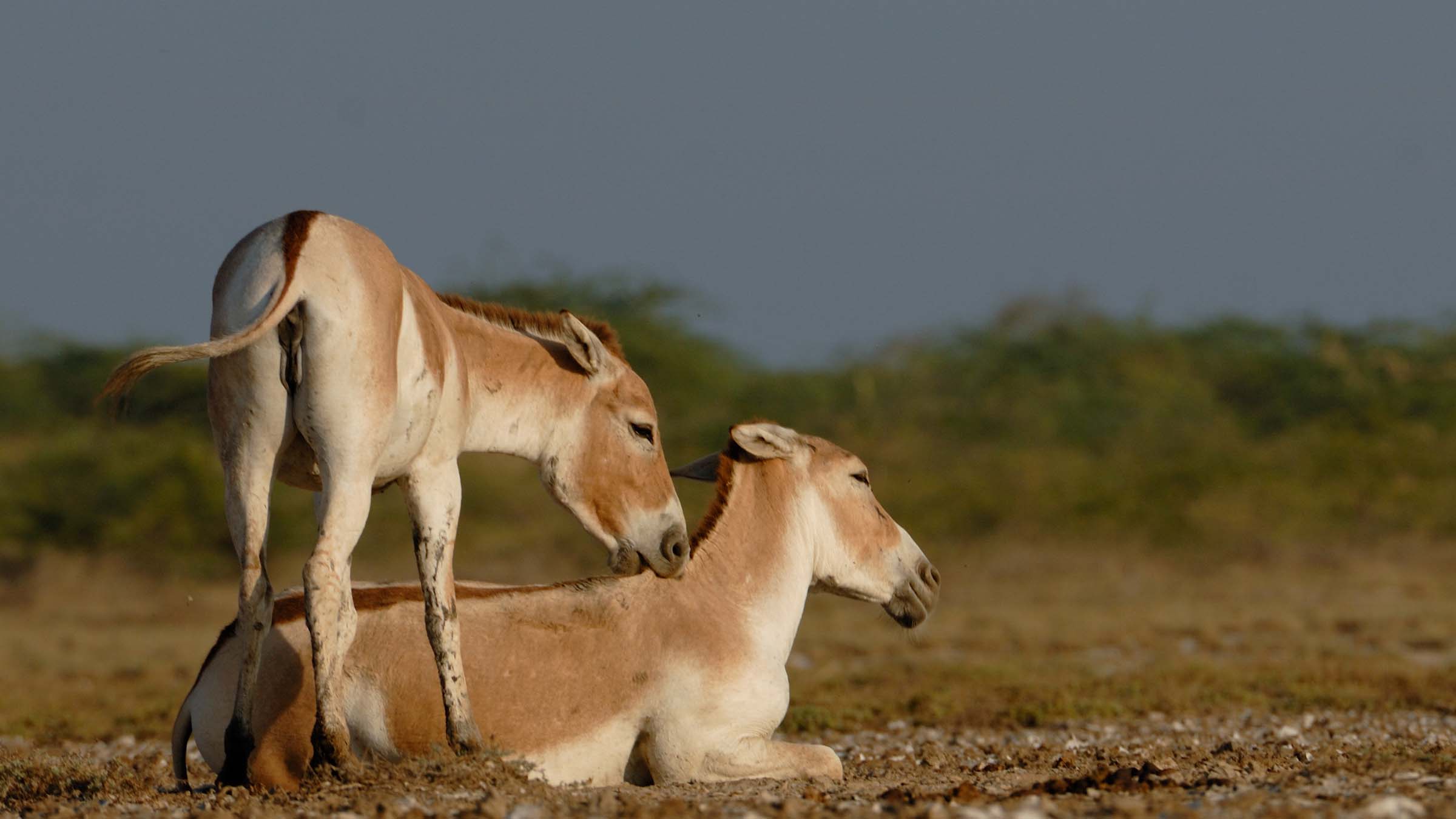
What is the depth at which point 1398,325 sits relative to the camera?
124ft

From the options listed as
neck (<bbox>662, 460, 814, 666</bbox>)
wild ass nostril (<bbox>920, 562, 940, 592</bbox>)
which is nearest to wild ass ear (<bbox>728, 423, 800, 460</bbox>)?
neck (<bbox>662, 460, 814, 666</bbox>)

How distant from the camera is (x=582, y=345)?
682 cm

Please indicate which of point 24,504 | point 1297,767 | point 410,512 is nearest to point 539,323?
point 410,512

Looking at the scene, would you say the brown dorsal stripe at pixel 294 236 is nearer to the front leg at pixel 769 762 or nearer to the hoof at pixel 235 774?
the hoof at pixel 235 774

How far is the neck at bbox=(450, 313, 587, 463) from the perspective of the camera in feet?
21.5

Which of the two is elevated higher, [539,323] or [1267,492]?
[539,323]

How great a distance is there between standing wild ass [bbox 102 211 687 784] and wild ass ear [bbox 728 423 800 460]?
0.67 m

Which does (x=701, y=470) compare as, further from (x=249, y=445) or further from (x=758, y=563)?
(x=249, y=445)

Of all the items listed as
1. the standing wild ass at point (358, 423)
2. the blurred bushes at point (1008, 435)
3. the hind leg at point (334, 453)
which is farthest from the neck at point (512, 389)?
the blurred bushes at point (1008, 435)

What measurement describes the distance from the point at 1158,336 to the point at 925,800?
37469 millimetres

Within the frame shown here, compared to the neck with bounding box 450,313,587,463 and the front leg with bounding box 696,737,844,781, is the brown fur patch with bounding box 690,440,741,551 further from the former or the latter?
the front leg with bounding box 696,737,844,781

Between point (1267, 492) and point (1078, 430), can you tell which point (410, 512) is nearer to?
point (1267, 492)

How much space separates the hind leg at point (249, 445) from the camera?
18.3ft

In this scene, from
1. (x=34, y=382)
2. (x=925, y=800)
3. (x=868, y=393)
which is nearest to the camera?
(x=925, y=800)
